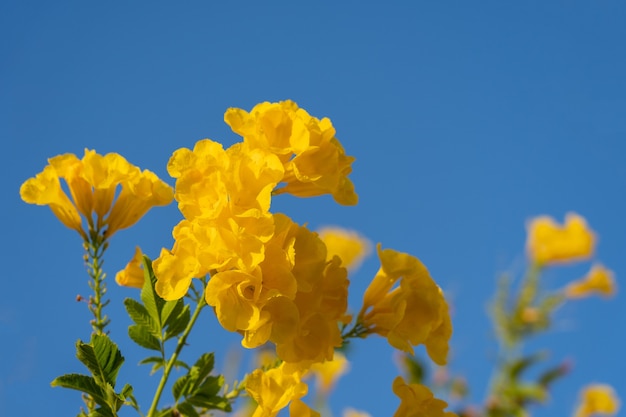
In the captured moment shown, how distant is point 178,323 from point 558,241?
4.62m

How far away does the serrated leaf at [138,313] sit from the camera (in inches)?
56.5

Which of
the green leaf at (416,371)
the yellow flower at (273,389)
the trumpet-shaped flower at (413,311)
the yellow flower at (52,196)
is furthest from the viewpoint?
the green leaf at (416,371)

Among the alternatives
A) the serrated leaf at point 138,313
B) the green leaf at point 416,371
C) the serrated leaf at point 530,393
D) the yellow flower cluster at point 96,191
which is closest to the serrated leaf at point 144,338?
the serrated leaf at point 138,313

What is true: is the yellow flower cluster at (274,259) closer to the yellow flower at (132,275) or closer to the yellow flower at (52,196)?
the yellow flower at (132,275)

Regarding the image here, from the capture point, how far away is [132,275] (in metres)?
1.57

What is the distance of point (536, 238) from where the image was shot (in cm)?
548

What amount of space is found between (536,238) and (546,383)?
1.25m

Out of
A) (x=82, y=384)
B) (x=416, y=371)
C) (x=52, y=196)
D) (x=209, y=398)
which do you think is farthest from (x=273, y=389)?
(x=416, y=371)

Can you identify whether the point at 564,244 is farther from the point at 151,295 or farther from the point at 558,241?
the point at 151,295

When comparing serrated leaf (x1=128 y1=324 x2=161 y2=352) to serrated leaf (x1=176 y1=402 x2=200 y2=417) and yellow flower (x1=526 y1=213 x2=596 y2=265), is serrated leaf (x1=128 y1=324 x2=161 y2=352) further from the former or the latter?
yellow flower (x1=526 y1=213 x2=596 y2=265)

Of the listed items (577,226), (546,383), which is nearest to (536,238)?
(577,226)

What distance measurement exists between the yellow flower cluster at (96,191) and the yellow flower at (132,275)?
14cm

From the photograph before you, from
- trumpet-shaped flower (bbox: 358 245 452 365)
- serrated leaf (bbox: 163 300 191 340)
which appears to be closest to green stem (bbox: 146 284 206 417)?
serrated leaf (bbox: 163 300 191 340)

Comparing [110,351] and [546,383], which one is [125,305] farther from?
[546,383]
